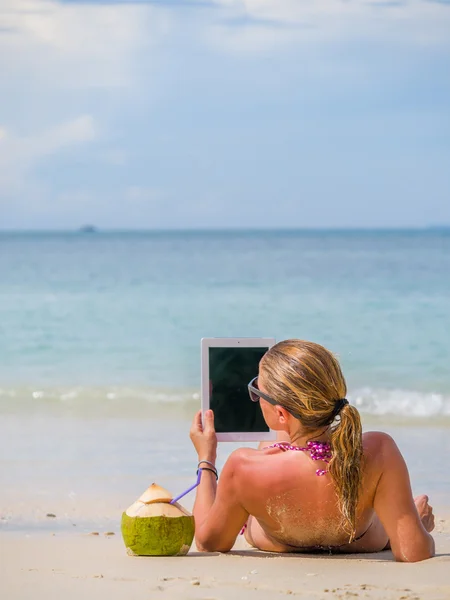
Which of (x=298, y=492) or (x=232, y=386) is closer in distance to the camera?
(x=298, y=492)

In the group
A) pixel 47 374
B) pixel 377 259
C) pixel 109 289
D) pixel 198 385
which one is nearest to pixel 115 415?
pixel 198 385

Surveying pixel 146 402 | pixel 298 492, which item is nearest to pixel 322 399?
pixel 298 492

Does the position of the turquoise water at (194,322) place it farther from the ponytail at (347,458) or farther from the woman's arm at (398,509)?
the ponytail at (347,458)

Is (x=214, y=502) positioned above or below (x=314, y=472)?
below

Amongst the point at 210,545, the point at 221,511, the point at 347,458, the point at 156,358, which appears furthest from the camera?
the point at 156,358

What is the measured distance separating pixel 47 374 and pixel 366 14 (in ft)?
97.7

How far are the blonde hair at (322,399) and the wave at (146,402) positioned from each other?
17.9ft

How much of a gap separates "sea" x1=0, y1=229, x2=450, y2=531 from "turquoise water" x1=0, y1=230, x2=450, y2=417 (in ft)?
0.13

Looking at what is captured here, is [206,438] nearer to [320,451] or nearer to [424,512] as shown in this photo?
[320,451]

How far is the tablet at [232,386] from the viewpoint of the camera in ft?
12.8

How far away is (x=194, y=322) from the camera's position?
56.7 feet

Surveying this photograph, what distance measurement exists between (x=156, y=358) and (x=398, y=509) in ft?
31.2

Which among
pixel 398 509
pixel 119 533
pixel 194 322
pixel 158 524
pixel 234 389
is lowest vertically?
pixel 194 322

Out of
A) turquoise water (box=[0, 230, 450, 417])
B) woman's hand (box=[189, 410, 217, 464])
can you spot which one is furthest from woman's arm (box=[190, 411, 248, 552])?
turquoise water (box=[0, 230, 450, 417])
